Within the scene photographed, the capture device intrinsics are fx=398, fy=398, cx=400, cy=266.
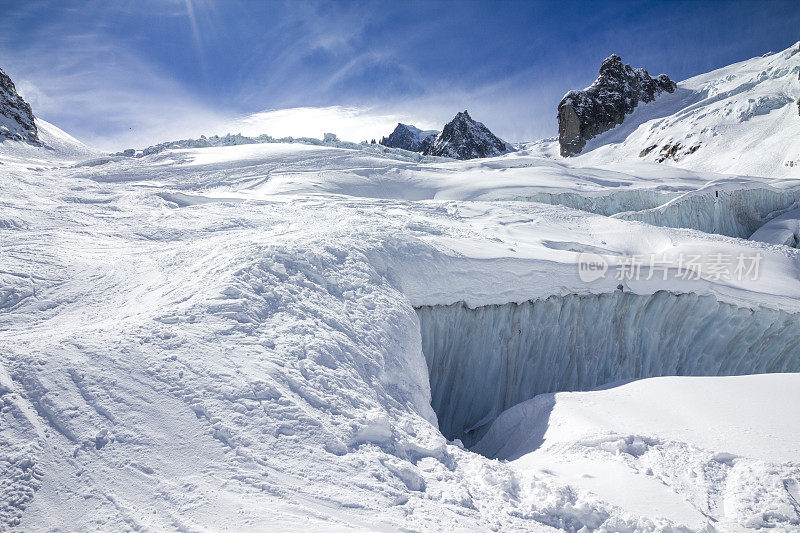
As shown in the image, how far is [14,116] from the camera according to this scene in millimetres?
31922

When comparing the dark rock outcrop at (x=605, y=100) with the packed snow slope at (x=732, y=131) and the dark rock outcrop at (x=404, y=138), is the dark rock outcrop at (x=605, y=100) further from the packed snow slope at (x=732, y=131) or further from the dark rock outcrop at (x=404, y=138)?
the dark rock outcrop at (x=404, y=138)

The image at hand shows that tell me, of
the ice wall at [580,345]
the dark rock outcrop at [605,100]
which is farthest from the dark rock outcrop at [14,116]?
the dark rock outcrop at [605,100]

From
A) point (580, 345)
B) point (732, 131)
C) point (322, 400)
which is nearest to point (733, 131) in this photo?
point (732, 131)

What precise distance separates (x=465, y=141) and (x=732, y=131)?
3682 cm

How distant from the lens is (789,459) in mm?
2639

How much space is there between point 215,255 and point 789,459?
518 centimetres

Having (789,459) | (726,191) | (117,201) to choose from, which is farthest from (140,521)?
(726,191)

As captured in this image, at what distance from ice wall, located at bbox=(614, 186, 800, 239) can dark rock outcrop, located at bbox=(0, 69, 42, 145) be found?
39404 millimetres

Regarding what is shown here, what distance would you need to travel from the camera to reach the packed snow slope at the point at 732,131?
930 inches

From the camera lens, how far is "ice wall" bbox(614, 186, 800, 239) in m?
12.2

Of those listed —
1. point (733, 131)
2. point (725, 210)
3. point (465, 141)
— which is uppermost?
point (465, 141)

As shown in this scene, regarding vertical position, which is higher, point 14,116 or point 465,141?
point 465,141

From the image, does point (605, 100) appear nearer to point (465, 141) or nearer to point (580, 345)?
point (465, 141)

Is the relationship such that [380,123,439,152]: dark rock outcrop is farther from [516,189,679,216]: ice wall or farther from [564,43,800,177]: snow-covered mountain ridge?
[516,189,679,216]: ice wall
